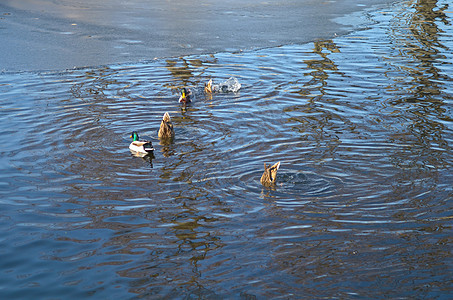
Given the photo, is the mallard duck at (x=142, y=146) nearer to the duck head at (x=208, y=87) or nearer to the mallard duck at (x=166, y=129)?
the mallard duck at (x=166, y=129)

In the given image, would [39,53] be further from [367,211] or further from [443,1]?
[443,1]

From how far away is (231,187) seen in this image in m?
Answer: 7.25

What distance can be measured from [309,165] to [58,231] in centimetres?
358

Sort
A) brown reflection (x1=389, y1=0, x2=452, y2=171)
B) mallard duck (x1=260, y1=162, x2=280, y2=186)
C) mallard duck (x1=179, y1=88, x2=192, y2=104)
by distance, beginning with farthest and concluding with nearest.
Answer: mallard duck (x1=179, y1=88, x2=192, y2=104)
brown reflection (x1=389, y1=0, x2=452, y2=171)
mallard duck (x1=260, y1=162, x2=280, y2=186)

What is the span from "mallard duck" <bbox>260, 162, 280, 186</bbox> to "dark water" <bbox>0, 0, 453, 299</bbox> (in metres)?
0.20

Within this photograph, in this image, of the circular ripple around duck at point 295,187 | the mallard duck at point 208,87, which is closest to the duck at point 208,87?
the mallard duck at point 208,87

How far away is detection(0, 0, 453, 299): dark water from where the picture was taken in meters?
5.38

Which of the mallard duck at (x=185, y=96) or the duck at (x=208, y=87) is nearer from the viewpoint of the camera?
the mallard duck at (x=185, y=96)

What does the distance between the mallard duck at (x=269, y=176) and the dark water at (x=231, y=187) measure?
0.20 meters

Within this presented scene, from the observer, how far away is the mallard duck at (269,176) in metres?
7.07

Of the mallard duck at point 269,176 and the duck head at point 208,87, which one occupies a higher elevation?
the duck head at point 208,87

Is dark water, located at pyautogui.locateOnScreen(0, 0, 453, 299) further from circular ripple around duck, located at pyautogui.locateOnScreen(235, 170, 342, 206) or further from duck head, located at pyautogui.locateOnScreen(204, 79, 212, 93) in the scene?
duck head, located at pyautogui.locateOnScreen(204, 79, 212, 93)

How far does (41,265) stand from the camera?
18.4ft

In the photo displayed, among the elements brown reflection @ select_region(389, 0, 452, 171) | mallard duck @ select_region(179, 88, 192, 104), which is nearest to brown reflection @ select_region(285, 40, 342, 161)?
brown reflection @ select_region(389, 0, 452, 171)
